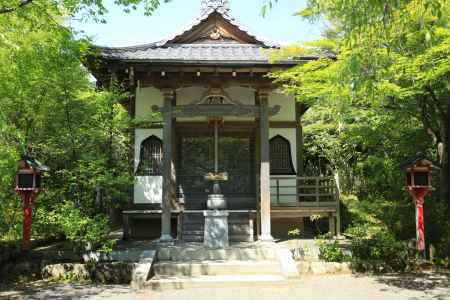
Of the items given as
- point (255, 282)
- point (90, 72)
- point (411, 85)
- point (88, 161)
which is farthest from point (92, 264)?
point (411, 85)

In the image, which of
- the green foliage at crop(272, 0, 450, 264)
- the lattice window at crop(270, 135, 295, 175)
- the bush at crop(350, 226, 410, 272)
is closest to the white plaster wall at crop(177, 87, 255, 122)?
the lattice window at crop(270, 135, 295, 175)

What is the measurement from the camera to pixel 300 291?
288 inches

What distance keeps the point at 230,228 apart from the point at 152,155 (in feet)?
10.9

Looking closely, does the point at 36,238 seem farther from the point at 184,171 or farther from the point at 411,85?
the point at 411,85

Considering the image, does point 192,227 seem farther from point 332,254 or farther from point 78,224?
point 332,254

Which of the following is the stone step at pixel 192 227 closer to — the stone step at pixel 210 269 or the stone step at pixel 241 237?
the stone step at pixel 241 237

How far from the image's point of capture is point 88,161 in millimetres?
8398

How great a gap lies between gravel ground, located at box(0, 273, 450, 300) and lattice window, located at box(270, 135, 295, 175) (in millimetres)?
5242

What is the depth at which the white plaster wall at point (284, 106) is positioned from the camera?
42.8ft

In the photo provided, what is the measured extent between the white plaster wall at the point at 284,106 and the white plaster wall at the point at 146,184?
3686 mm

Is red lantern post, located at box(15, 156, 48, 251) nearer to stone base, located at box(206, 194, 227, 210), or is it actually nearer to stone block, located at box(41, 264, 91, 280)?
stone block, located at box(41, 264, 91, 280)

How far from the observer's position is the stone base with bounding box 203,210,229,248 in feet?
32.5

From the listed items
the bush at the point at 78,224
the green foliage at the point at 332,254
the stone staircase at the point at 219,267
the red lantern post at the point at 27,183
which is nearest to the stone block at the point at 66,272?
the bush at the point at 78,224

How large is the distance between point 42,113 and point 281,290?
6.05 meters
